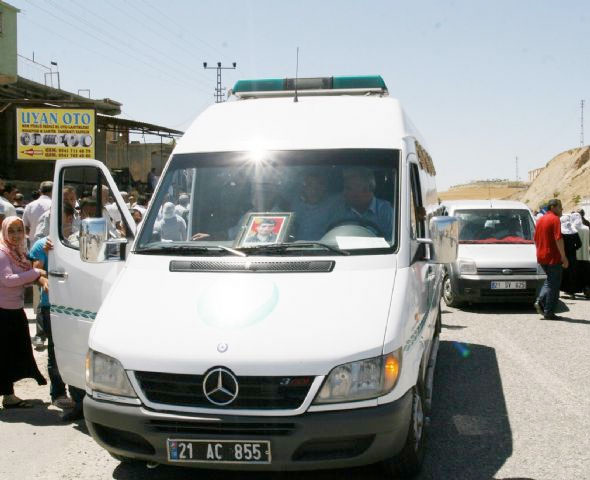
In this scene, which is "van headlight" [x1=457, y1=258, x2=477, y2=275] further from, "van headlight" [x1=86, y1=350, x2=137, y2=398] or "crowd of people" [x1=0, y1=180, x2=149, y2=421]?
"van headlight" [x1=86, y1=350, x2=137, y2=398]

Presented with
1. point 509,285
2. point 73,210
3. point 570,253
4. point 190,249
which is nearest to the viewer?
point 190,249

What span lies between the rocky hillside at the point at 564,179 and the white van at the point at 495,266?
2314 inches

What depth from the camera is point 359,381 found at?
4.18 meters

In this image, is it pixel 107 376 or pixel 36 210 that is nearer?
pixel 107 376

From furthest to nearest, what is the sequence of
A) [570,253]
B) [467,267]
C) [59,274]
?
[570,253]
[467,267]
[59,274]

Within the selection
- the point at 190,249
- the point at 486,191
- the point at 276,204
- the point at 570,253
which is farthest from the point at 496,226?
the point at 486,191

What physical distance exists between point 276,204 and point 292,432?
182 cm

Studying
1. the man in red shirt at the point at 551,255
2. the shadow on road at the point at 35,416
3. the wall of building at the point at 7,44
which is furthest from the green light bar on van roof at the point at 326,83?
the wall of building at the point at 7,44

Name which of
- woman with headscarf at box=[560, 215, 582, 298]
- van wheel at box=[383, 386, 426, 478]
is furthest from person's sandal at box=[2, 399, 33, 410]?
woman with headscarf at box=[560, 215, 582, 298]

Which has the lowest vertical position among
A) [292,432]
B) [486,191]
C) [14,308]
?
[292,432]

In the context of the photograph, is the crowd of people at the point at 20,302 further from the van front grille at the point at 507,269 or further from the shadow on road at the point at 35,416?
the van front grille at the point at 507,269

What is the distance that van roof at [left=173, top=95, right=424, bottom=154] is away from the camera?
568 centimetres

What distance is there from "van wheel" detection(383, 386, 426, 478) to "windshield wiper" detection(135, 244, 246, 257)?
1408 millimetres

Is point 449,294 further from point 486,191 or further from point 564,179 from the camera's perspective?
point 486,191
